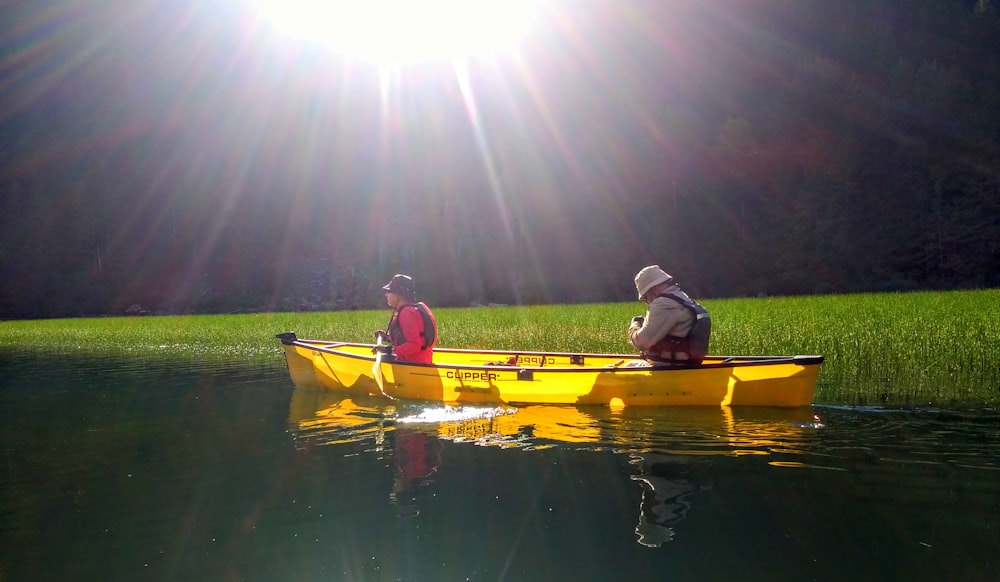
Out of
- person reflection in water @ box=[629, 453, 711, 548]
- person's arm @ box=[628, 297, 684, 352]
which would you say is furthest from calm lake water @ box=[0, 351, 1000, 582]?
person's arm @ box=[628, 297, 684, 352]

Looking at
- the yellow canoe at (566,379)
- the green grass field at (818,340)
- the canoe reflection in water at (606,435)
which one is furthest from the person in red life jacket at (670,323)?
the green grass field at (818,340)

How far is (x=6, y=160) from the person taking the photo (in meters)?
61.0

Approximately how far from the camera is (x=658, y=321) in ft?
26.8

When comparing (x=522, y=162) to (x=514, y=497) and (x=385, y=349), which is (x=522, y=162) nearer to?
(x=385, y=349)

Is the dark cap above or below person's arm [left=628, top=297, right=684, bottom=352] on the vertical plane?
above

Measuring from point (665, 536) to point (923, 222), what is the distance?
4143 cm

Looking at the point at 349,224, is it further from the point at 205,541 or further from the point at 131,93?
the point at 205,541

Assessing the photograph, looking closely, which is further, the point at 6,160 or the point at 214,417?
the point at 6,160

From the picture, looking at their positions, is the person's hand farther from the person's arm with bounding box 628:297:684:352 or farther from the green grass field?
the green grass field

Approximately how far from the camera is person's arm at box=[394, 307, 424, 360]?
1016 cm

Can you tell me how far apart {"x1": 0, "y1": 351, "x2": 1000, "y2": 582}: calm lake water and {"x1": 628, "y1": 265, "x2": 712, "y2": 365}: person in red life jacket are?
0.71 m

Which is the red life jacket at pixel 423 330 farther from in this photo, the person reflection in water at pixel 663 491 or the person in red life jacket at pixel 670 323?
the person reflection in water at pixel 663 491

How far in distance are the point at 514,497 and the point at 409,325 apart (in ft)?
16.6

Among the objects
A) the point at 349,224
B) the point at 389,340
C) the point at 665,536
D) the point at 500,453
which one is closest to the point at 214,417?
the point at 389,340
